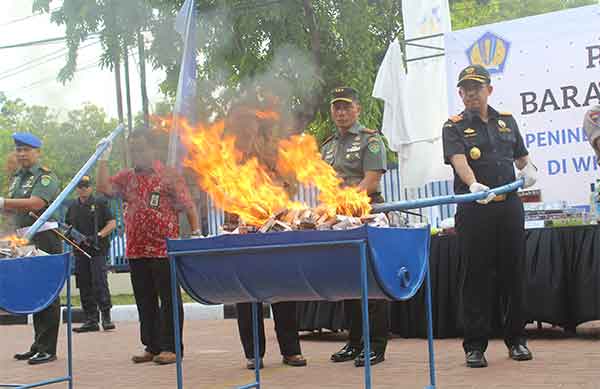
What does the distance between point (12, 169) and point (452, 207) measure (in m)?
5.95

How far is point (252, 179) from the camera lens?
4984mm

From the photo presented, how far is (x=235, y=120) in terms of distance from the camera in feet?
20.8

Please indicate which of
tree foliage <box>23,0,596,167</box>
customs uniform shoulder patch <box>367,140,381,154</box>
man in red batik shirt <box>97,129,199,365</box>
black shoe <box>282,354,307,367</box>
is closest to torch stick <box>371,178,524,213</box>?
customs uniform shoulder patch <box>367,140,381,154</box>

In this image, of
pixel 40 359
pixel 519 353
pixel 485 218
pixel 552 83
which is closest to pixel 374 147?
pixel 485 218

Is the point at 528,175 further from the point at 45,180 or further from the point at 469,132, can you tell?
the point at 45,180

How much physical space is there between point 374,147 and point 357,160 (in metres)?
0.16

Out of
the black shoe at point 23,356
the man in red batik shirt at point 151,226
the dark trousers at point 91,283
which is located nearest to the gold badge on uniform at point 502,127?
the man in red batik shirt at point 151,226

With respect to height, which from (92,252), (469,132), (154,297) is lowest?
(154,297)

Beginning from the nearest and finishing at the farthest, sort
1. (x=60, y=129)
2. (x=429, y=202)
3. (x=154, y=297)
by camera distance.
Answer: (x=429, y=202) → (x=154, y=297) → (x=60, y=129)

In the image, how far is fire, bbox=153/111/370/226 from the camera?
15.8ft

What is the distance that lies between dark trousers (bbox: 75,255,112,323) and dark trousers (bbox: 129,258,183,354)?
399 centimetres

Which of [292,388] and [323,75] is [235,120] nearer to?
[292,388]

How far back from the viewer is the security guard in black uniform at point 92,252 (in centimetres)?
1129

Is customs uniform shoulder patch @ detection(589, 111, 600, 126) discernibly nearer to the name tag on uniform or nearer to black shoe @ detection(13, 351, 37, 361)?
the name tag on uniform
